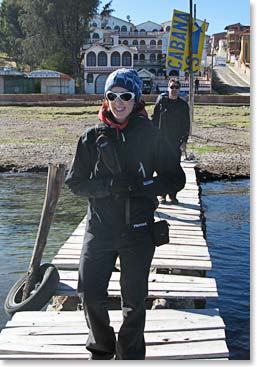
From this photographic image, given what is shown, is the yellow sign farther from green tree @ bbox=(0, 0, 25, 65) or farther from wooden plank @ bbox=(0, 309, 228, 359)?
green tree @ bbox=(0, 0, 25, 65)

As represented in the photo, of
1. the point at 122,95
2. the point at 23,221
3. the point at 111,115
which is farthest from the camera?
the point at 23,221

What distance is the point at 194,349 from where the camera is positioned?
15.4 ft

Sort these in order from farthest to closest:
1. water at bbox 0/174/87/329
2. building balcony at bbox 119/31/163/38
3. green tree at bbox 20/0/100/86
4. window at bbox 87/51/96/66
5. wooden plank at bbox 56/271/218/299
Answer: building balcony at bbox 119/31/163/38, window at bbox 87/51/96/66, green tree at bbox 20/0/100/86, water at bbox 0/174/87/329, wooden plank at bbox 56/271/218/299

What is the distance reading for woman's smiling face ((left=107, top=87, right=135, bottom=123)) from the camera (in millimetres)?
3980

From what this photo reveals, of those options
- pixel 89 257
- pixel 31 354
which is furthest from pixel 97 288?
pixel 31 354

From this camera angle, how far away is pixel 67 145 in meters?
23.5

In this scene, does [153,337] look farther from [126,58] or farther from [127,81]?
[126,58]

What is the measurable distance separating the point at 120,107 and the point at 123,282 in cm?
119

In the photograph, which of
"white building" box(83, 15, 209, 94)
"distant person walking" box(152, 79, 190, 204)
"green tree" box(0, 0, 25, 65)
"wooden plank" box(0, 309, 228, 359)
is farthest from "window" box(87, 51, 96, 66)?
"wooden plank" box(0, 309, 228, 359)

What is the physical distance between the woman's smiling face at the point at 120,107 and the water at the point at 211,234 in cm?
355

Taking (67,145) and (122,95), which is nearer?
(122,95)

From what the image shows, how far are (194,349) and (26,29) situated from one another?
67235mm

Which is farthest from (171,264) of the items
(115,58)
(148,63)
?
(148,63)

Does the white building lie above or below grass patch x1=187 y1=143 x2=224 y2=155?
above
